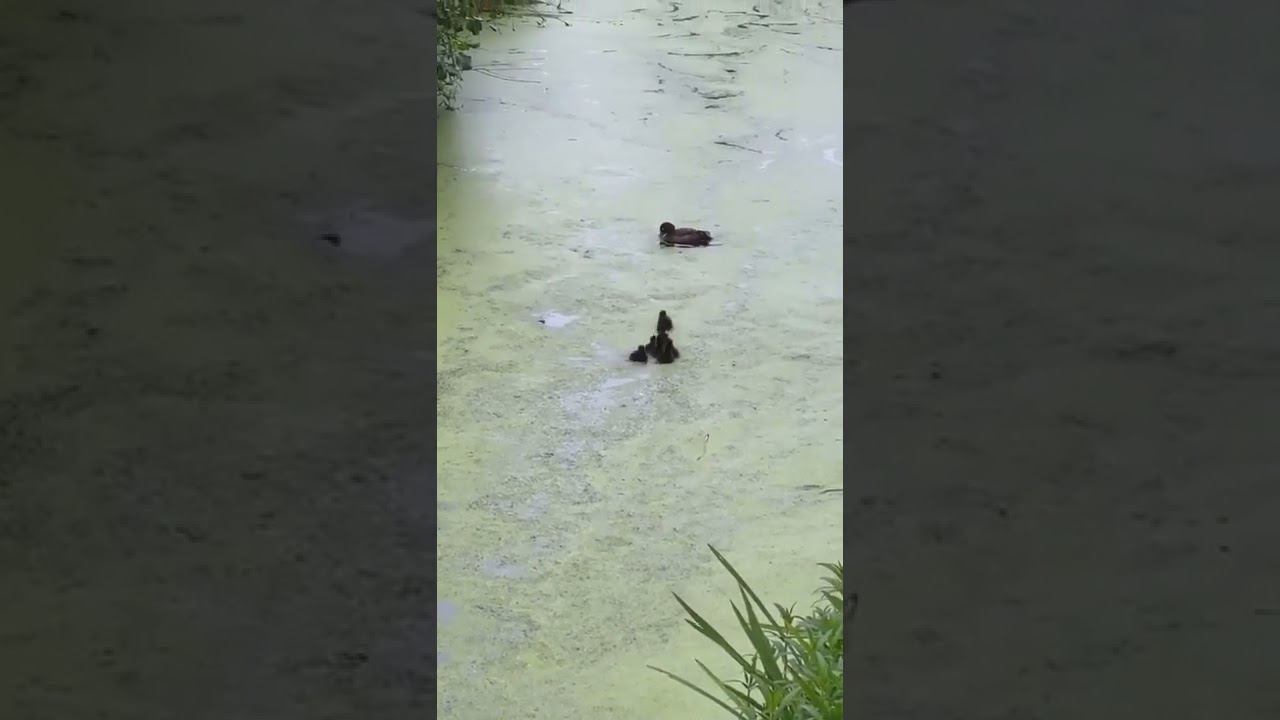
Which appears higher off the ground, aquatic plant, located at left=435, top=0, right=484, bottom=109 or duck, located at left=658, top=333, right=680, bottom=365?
aquatic plant, located at left=435, top=0, right=484, bottom=109

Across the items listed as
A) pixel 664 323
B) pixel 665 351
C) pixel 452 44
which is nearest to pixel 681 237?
pixel 664 323

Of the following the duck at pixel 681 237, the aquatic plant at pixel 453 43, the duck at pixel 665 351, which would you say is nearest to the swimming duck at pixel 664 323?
the duck at pixel 665 351

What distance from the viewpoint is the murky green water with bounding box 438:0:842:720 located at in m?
3.19

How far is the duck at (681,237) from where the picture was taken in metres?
4.42

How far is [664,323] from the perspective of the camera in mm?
4094

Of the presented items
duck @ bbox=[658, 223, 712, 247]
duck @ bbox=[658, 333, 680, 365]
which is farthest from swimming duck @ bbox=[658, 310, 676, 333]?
duck @ bbox=[658, 223, 712, 247]

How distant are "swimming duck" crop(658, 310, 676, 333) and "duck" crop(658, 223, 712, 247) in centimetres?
41

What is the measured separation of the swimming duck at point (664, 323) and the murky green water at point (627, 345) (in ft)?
0.16

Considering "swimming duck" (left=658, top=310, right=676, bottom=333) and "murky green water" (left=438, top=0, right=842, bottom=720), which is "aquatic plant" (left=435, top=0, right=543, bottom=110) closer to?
"murky green water" (left=438, top=0, right=842, bottom=720)

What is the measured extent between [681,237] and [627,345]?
570 mm

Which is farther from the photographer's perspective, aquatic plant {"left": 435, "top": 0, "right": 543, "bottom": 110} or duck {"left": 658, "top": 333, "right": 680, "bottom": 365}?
aquatic plant {"left": 435, "top": 0, "right": 543, "bottom": 110}
